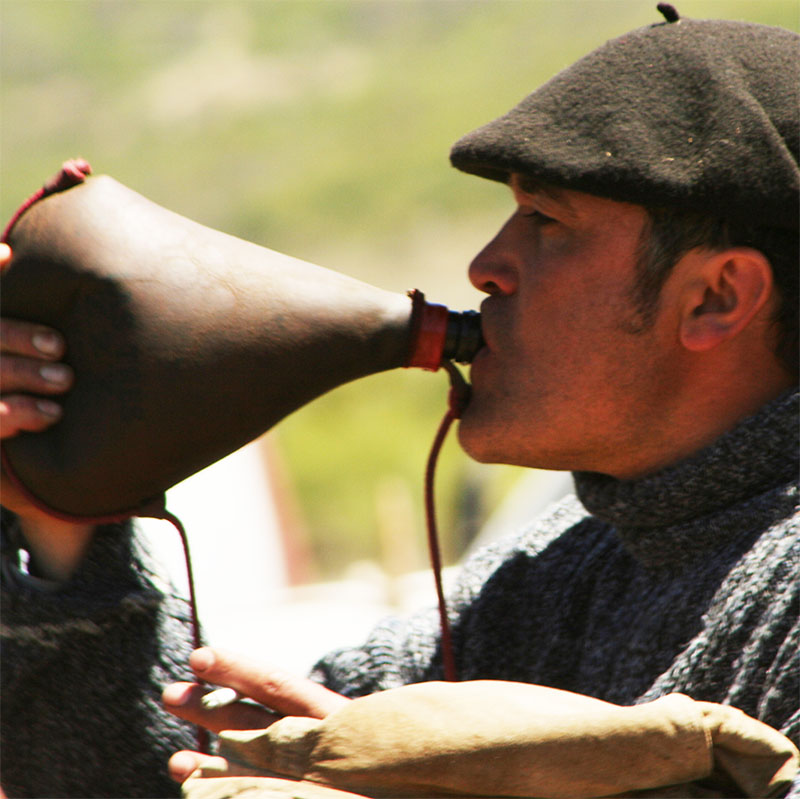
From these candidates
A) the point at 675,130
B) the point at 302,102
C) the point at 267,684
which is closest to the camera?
the point at 267,684

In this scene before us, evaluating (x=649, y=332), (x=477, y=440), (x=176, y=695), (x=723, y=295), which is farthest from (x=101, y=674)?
(x=723, y=295)

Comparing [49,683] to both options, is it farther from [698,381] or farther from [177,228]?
[698,381]

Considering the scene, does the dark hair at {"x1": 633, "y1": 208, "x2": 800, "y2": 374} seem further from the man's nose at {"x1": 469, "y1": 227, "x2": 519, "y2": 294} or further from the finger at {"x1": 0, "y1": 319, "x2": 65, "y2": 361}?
the finger at {"x1": 0, "y1": 319, "x2": 65, "y2": 361}

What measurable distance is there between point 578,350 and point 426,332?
0.76 feet

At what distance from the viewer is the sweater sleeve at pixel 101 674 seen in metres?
1.77

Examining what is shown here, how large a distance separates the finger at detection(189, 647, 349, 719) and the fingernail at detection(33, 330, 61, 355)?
0.43 m

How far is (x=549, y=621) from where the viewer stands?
1.83 m

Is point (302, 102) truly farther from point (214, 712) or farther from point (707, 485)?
point (214, 712)

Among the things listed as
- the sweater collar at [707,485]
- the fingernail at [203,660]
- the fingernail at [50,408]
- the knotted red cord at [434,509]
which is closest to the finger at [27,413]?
the fingernail at [50,408]

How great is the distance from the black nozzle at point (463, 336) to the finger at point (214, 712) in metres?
0.55

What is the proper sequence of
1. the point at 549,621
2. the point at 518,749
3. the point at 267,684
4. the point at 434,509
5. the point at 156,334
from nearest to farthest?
the point at 518,749 < the point at 267,684 < the point at 156,334 < the point at 434,509 < the point at 549,621

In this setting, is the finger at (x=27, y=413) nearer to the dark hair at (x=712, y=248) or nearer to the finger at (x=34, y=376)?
the finger at (x=34, y=376)

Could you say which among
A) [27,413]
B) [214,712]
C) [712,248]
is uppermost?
[712,248]

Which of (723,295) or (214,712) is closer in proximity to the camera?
(214,712)
